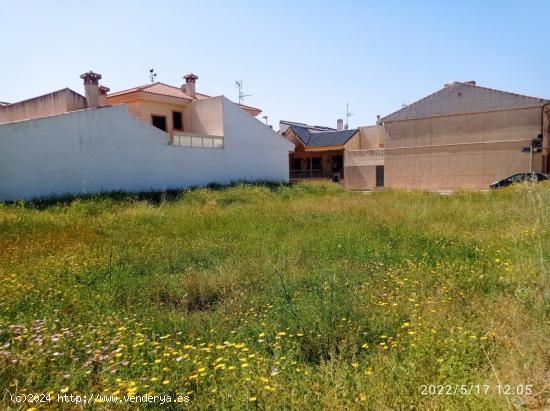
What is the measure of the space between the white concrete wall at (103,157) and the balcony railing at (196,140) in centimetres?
29

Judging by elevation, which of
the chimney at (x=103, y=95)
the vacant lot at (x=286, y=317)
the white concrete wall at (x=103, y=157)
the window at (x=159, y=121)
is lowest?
the vacant lot at (x=286, y=317)

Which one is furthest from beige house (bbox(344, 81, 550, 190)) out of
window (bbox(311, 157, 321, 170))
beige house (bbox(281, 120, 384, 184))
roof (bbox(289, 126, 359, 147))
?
window (bbox(311, 157, 321, 170))

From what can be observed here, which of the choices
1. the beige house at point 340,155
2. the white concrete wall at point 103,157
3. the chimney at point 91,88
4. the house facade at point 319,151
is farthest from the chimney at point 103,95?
the beige house at point 340,155

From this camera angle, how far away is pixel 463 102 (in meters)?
26.1

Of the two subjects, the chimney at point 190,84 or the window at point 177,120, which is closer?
the window at point 177,120

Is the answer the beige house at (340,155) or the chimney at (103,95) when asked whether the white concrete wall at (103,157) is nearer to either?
the chimney at (103,95)

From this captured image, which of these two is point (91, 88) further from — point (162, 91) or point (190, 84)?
point (190, 84)

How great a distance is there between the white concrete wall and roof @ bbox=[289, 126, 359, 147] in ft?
48.4

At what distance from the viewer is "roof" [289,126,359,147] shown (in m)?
34.2

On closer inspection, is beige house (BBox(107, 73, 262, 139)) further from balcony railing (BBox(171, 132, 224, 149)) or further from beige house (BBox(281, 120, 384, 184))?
beige house (BBox(281, 120, 384, 184))

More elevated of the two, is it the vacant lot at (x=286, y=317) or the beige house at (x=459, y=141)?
the beige house at (x=459, y=141)

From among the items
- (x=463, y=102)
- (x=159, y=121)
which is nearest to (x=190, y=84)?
(x=159, y=121)

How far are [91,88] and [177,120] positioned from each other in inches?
202

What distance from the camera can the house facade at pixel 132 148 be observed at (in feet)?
43.7
